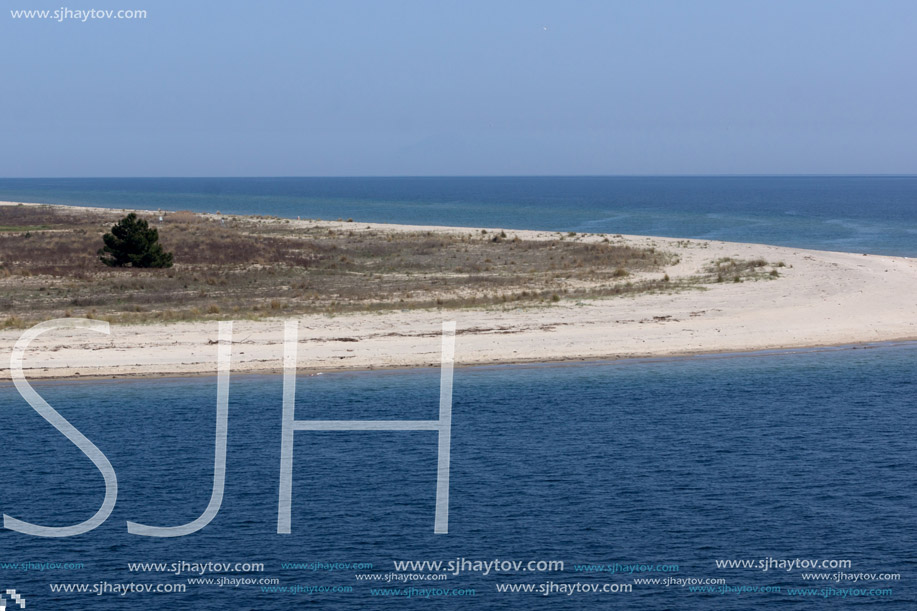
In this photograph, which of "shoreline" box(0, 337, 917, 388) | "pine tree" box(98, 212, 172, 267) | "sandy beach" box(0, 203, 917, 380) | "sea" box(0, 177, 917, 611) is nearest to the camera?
"sea" box(0, 177, 917, 611)

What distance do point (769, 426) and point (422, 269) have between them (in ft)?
118

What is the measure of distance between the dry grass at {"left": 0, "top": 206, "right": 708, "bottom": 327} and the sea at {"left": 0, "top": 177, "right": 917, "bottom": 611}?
12070 mm

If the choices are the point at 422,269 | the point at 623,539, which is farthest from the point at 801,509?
the point at 422,269

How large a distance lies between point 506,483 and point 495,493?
28.6 inches

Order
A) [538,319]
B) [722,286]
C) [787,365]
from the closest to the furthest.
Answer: [787,365] → [538,319] → [722,286]

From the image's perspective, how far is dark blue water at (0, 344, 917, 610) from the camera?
57.7 ft

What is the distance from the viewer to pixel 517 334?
4003cm

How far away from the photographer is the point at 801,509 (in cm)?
2052

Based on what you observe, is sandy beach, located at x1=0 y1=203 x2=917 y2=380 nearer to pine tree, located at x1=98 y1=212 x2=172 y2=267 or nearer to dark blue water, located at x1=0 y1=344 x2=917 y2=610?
dark blue water, located at x1=0 y1=344 x2=917 y2=610

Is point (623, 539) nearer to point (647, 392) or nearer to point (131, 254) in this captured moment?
point (647, 392)

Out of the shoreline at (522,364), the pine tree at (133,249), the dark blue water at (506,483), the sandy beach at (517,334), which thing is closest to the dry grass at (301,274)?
the pine tree at (133,249)

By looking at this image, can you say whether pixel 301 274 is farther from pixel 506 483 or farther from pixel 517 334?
pixel 506 483

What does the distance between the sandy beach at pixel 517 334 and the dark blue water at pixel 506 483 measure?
2.58 m

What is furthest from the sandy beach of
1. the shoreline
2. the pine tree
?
the pine tree
